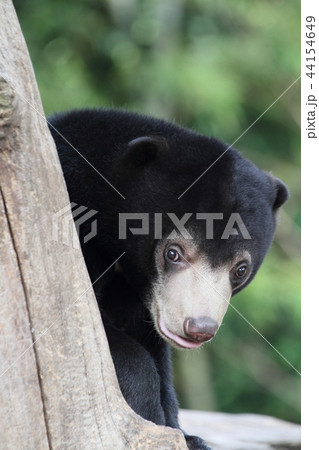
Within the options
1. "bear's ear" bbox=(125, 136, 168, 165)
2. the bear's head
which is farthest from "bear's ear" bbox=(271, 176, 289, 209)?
"bear's ear" bbox=(125, 136, 168, 165)

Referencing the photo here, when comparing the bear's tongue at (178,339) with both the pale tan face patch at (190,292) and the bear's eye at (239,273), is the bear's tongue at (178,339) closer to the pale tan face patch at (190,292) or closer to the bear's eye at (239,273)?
the pale tan face patch at (190,292)

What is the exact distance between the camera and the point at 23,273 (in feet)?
9.78

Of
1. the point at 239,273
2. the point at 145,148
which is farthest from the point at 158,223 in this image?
the point at 239,273

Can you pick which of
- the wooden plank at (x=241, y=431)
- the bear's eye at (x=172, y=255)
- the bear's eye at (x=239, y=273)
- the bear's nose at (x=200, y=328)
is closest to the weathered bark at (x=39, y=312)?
the bear's nose at (x=200, y=328)

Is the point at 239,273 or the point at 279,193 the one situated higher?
the point at 279,193

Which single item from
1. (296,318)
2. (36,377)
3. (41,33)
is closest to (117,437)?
(36,377)

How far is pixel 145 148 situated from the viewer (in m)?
4.16

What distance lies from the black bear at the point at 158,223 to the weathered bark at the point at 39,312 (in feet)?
2.35

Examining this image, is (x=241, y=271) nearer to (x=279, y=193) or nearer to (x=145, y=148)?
(x=279, y=193)

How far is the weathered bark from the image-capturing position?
2.95m

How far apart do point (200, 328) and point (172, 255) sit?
1.67 ft

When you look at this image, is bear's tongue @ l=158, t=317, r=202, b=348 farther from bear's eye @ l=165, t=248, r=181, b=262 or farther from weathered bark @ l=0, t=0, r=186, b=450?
weathered bark @ l=0, t=0, r=186, b=450

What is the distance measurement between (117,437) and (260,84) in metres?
7.65
